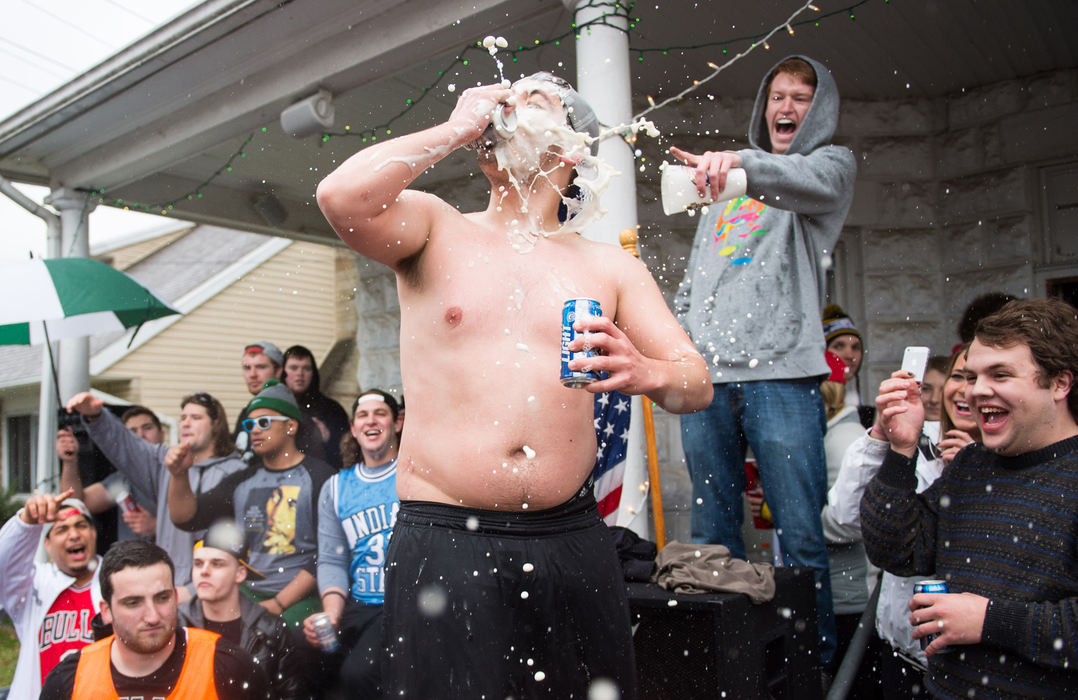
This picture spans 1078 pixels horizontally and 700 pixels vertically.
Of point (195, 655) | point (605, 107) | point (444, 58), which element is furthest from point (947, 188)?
point (195, 655)

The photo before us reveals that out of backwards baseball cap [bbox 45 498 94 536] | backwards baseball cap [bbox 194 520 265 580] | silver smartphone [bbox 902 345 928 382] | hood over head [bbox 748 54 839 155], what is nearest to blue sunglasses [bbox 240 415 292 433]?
backwards baseball cap [bbox 194 520 265 580]

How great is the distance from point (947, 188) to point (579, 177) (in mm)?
4850

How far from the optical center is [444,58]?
604 cm

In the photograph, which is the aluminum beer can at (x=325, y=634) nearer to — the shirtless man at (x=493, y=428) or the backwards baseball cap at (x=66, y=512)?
the backwards baseball cap at (x=66, y=512)

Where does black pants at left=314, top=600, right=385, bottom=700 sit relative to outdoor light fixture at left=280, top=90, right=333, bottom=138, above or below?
below

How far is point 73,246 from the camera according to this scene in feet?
26.1

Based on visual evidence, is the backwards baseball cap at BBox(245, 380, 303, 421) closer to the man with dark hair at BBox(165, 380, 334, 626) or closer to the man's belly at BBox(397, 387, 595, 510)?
the man with dark hair at BBox(165, 380, 334, 626)

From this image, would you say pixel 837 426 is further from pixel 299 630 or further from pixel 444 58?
pixel 444 58

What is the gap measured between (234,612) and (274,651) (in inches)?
21.5

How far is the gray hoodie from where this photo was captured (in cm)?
359

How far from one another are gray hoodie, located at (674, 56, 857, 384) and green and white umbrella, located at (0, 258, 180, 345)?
422 centimetres

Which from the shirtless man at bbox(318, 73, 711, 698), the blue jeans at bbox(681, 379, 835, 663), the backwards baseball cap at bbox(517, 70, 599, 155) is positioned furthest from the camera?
the blue jeans at bbox(681, 379, 835, 663)

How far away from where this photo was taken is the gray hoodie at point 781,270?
3.59 m

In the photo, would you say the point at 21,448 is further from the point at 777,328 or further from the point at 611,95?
the point at 777,328
